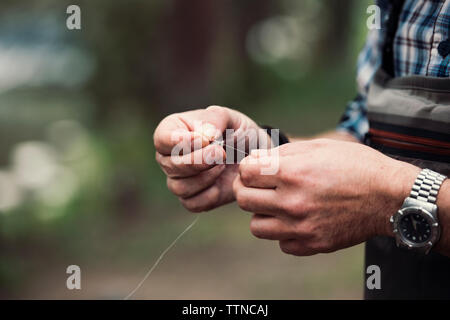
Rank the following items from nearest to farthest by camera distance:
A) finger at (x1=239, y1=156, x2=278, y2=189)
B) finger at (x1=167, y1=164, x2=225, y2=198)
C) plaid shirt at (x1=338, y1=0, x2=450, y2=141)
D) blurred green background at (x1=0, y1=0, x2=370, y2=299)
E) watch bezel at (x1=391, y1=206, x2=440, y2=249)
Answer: watch bezel at (x1=391, y1=206, x2=440, y2=249) < finger at (x1=239, y1=156, x2=278, y2=189) < plaid shirt at (x1=338, y1=0, x2=450, y2=141) < finger at (x1=167, y1=164, x2=225, y2=198) < blurred green background at (x1=0, y1=0, x2=370, y2=299)

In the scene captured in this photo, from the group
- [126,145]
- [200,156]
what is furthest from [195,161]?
[126,145]

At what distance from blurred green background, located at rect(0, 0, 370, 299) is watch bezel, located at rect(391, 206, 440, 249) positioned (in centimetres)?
295

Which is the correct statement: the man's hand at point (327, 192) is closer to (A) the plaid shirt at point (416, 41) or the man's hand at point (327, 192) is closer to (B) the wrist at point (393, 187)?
(B) the wrist at point (393, 187)

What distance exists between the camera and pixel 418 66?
1753mm

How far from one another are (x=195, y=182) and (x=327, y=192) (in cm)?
61

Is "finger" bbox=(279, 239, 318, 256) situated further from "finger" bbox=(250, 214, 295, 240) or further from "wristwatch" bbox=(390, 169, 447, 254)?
"wristwatch" bbox=(390, 169, 447, 254)

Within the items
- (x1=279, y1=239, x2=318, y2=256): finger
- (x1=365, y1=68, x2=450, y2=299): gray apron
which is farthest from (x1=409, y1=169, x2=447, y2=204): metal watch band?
(x1=279, y1=239, x2=318, y2=256): finger

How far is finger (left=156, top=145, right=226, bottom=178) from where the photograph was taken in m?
1.72

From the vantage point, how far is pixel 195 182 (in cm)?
192

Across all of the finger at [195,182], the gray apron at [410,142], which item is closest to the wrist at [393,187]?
the gray apron at [410,142]

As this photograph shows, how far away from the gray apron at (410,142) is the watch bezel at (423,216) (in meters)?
0.24

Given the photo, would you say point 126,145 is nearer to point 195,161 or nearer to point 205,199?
point 205,199

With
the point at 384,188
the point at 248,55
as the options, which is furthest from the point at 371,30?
the point at 248,55

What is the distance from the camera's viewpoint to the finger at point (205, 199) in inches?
77.7
